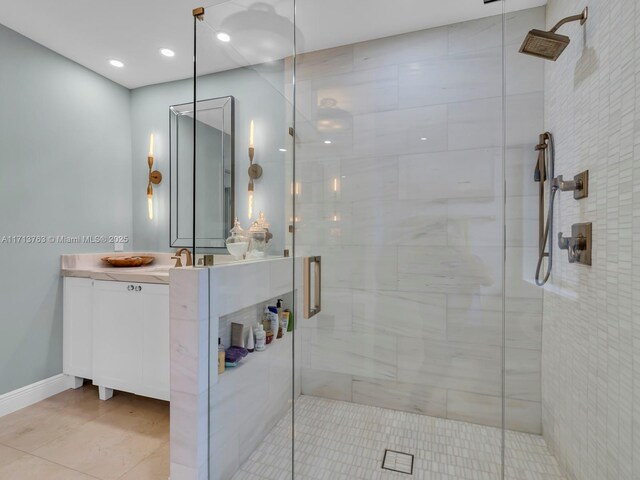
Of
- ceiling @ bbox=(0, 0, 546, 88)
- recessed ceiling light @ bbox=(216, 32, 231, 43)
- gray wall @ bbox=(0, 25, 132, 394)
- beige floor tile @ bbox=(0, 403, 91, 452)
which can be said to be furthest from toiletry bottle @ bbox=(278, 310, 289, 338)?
gray wall @ bbox=(0, 25, 132, 394)

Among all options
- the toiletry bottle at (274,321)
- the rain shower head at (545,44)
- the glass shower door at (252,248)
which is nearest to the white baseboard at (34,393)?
the glass shower door at (252,248)

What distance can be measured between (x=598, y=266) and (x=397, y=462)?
49.8 inches

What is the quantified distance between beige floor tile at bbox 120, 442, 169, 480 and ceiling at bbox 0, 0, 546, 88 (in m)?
2.13

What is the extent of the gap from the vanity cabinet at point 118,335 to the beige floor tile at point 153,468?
349 millimetres

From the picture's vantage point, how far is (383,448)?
1.68 meters

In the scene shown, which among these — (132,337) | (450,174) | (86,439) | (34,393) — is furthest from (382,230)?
(34,393)

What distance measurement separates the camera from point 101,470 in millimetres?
1540

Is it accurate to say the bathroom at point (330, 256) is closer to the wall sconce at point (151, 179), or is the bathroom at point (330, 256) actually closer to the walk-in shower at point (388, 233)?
the walk-in shower at point (388, 233)

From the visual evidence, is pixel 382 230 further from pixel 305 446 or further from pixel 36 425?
pixel 36 425

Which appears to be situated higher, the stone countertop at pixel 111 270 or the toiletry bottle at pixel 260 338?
the stone countertop at pixel 111 270

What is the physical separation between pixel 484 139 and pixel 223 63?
1584 mm

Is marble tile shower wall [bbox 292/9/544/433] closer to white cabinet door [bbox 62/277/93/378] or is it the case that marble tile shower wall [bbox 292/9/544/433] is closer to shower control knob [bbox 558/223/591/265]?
shower control knob [bbox 558/223/591/265]

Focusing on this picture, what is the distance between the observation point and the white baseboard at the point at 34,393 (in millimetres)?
1999

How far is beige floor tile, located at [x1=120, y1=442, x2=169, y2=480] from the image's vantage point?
150 cm
